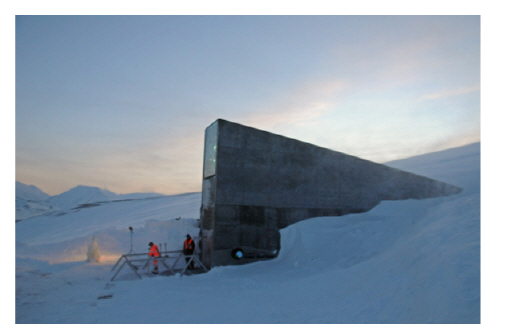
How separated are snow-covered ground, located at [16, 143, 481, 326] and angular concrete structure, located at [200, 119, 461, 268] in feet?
2.44

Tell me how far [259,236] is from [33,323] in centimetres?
779

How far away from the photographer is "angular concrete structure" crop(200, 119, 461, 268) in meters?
12.4

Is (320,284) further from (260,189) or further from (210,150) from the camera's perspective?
(210,150)

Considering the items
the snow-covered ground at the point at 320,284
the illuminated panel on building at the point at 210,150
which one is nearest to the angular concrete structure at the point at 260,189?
the illuminated panel on building at the point at 210,150

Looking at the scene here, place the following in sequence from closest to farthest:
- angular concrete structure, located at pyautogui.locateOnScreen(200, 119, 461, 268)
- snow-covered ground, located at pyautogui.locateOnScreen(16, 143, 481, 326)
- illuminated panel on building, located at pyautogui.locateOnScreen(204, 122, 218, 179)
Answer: snow-covered ground, located at pyautogui.locateOnScreen(16, 143, 481, 326) → angular concrete structure, located at pyautogui.locateOnScreen(200, 119, 461, 268) → illuminated panel on building, located at pyautogui.locateOnScreen(204, 122, 218, 179)

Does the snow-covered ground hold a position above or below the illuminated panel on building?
below

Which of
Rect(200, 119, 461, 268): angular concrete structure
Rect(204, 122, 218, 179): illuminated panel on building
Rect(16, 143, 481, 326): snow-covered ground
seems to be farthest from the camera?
Rect(204, 122, 218, 179): illuminated panel on building

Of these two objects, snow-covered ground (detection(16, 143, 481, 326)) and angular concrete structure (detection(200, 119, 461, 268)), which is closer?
snow-covered ground (detection(16, 143, 481, 326))

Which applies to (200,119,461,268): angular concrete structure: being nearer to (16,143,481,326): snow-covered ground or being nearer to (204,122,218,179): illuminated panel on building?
(204,122,218,179): illuminated panel on building

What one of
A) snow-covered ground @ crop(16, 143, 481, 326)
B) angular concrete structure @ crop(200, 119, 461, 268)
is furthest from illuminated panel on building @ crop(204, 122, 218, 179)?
snow-covered ground @ crop(16, 143, 481, 326)

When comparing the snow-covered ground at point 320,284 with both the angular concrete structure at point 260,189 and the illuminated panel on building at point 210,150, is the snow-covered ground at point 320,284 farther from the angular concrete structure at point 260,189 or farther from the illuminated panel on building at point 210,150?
the illuminated panel on building at point 210,150

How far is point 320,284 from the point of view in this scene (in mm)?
8297

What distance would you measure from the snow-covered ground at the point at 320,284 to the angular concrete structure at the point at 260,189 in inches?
29.3

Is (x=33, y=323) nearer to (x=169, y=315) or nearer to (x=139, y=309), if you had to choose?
(x=139, y=309)
